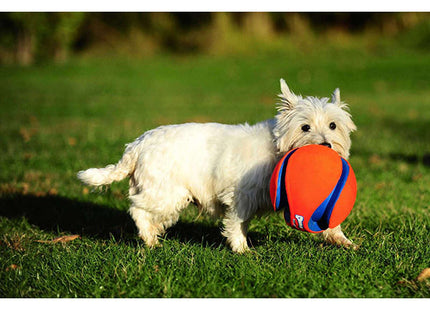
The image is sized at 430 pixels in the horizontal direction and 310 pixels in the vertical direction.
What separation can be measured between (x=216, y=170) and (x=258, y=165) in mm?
389

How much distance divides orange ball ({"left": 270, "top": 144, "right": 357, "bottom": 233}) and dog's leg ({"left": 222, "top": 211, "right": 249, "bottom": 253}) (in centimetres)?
63

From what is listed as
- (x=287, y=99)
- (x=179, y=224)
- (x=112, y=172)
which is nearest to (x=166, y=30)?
(x=179, y=224)

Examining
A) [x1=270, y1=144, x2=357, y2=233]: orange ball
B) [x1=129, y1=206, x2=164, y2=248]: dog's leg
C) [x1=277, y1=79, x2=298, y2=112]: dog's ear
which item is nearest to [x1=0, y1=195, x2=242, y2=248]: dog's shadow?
[x1=129, y1=206, x2=164, y2=248]: dog's leg

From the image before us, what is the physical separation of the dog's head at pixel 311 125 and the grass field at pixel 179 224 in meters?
0.94

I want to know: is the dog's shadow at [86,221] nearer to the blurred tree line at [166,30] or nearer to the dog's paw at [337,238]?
the dog's paw at [337,238]

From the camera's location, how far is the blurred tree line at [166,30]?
93.3ft

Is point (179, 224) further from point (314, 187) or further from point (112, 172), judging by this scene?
point (314, 187)

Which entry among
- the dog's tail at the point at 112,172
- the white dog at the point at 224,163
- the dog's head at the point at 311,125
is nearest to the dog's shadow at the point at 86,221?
the white dog at the point at 224,163

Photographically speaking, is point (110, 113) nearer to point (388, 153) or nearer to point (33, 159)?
point (33, 159)

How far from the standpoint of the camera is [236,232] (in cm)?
465

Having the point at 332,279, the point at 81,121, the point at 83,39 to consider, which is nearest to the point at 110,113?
the point at 81,121

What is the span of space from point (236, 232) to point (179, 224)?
1313 millimetres

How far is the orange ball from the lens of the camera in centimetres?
398

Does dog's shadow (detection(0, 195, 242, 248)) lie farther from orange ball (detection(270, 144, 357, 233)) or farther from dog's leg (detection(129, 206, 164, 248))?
orange ball (detection(270, 144, 357, 233))
